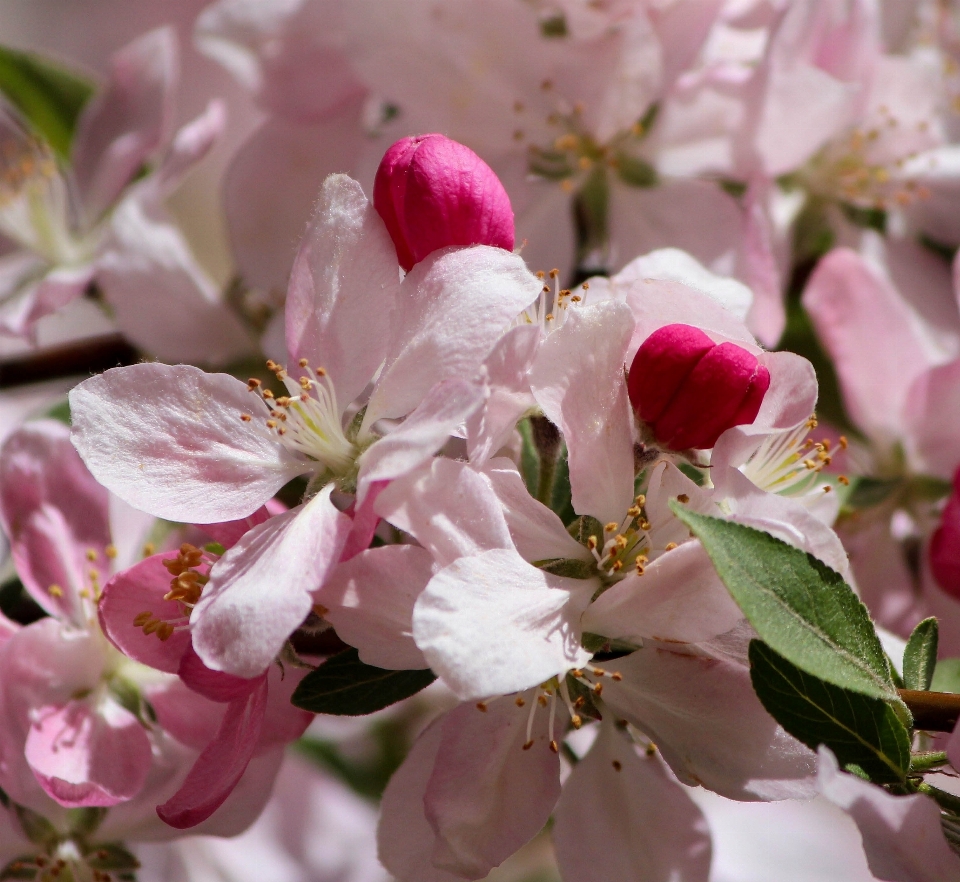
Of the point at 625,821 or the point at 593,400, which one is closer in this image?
the point at 593,400

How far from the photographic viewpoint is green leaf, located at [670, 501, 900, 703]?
0.49 meters

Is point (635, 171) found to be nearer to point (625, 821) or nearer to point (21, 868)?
point (625, 821)

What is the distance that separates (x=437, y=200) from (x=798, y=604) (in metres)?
0.27

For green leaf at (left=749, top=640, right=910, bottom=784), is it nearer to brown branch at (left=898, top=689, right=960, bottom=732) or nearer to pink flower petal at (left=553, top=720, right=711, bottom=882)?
brown branch at (left=898, top=689, right=960, bottom=732)

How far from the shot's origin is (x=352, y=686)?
1.94 ft

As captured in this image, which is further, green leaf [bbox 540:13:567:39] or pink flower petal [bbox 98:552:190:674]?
green leaf [bbox 540:13:567:39]

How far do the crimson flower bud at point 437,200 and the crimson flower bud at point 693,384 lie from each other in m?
0.11

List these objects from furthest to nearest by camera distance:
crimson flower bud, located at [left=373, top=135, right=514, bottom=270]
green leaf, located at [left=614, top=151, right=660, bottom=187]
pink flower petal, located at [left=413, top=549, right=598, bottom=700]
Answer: green leaf, located at [left=614, top=151, right=660, bottom=187] < crimson flower bud, located at [left=373, top=135, right=514, bottom=270] < pink flower petal, located at [left=413, top=549, right=598, bottom=700]

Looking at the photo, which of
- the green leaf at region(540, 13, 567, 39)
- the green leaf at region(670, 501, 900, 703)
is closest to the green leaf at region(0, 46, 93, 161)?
the green leaf at region(540, 13, 567, 39)

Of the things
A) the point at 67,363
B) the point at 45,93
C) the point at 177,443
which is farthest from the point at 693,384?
the point at 45,93

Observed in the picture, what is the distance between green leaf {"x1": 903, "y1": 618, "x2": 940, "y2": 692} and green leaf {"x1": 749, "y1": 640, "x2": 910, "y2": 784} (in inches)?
1.8

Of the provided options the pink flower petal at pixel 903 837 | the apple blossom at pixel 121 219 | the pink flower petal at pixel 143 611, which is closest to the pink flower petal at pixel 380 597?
the pink flower petal at pixel 143 611

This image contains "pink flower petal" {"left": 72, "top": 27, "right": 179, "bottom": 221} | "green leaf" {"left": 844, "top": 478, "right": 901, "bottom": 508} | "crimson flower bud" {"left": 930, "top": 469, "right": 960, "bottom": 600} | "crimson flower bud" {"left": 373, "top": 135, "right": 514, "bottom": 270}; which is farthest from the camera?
"pink flower petal" {"left": 72, "top": 27, "right": 179, "bottom": 221}

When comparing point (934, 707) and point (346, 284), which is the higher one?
point (346, 284)
